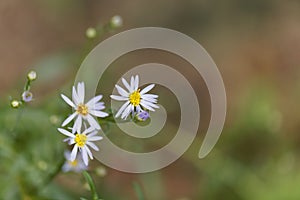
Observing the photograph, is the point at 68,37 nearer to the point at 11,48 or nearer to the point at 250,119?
the point at 11,48

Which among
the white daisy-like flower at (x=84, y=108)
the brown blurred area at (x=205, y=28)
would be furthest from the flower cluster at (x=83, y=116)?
the brown blurred area at (x=205, y=28)

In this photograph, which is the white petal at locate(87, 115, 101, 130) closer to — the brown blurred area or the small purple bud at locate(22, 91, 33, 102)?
the small purple bud at locate(22, 91, 33, 102)

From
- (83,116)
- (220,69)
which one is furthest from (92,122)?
(220,69)

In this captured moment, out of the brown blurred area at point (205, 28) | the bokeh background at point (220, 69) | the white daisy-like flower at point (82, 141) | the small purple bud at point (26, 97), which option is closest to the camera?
the white daisy-like flower at point (82, 141)

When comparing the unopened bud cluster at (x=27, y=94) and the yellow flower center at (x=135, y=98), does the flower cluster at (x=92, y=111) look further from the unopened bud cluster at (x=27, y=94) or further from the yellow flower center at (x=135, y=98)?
the unopened bud cluster at (x=27, y=94)

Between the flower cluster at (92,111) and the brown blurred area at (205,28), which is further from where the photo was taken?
the brown blurred area at (205,28)
